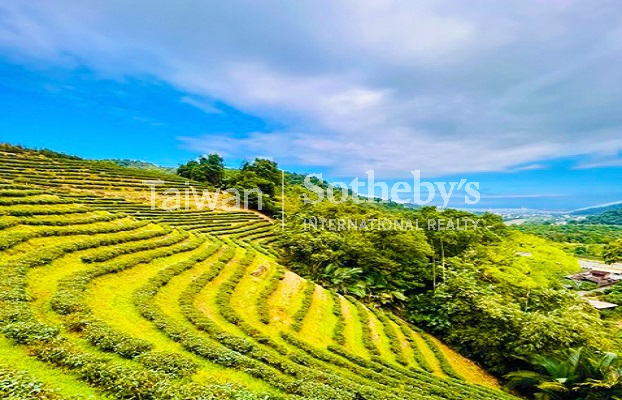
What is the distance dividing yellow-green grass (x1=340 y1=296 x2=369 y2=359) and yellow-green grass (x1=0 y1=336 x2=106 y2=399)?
9.88 metres

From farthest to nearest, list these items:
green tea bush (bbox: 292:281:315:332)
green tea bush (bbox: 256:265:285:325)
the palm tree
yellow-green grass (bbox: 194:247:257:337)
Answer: green tea bush (bbox: 292:281:315:332), green tea bush (bbox: 256:265:285:325), the palm tree, yellow-green grass (bbox: 194:247:257:337)

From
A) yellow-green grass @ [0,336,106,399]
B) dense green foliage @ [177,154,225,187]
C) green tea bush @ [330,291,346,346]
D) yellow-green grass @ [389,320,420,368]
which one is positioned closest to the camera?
yellow-green grass @ [0,336,106,399]

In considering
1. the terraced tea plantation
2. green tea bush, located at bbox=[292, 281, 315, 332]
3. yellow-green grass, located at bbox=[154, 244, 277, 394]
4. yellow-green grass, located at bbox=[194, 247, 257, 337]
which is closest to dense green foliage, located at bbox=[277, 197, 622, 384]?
the terraced tea plantation

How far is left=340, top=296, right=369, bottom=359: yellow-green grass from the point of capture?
1368 centimetres

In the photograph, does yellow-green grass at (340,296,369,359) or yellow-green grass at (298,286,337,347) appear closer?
yellow-green grass at (298,286,337,347)

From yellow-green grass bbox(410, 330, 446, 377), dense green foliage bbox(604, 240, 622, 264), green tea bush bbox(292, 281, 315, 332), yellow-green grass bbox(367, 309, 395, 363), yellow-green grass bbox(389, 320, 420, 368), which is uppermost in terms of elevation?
dense green foliage bbox(604, 240, 622, 264)

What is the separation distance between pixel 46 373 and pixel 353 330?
1214cm

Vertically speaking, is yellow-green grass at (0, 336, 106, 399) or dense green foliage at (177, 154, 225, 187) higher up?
dense green foliage at (177, 154, 225, 187)

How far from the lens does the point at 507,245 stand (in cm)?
2681

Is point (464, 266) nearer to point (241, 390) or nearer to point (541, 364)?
point (541, 364)

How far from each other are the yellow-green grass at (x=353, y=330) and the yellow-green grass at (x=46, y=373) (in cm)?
988

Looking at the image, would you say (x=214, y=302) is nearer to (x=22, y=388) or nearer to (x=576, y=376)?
(x=22, y=388)

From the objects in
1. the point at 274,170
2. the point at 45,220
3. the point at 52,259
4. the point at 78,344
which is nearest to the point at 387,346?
the point at 78,344

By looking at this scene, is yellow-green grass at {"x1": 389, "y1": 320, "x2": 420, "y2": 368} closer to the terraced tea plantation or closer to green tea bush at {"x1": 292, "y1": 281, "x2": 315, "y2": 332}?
the terraced tea plantation
